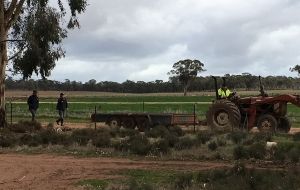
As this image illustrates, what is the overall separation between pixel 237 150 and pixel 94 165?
14.0 ft

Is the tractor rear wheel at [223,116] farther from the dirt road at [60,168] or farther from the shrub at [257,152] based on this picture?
the dirt road at [60,168]

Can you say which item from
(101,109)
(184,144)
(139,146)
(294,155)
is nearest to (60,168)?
(139,146)

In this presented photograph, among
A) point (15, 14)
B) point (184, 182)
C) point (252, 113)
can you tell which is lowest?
point (184, 182)

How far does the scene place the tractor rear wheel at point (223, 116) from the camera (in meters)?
25.7

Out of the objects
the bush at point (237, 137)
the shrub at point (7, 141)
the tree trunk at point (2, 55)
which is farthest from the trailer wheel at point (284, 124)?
the tree trunk at point (2, 55)

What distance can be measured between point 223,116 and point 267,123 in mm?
1935

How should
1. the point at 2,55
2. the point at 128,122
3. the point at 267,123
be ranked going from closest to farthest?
the point at 267,123, the point at 2,55, the point at 128,122

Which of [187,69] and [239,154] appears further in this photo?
[187,69]

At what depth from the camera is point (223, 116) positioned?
1032 inches

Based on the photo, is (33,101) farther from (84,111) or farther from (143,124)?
(84,111)

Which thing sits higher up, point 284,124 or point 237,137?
point 284,124

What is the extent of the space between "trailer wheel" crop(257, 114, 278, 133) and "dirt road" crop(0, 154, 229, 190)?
32.8 ft

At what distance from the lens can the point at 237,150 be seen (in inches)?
677

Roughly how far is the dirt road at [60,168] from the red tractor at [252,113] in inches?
387
